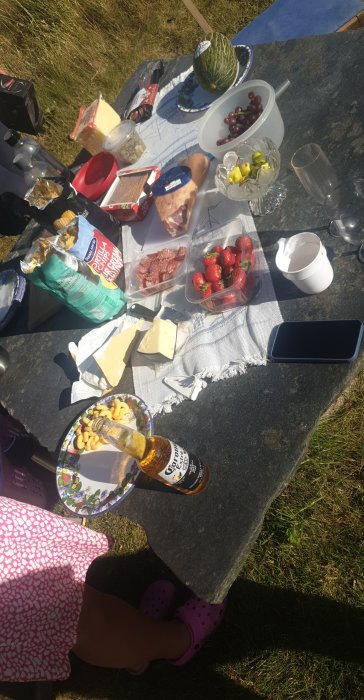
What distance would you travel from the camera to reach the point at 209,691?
224 centimetres

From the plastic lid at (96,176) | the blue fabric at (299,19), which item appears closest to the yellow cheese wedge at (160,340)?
the plastic lid at (96,176)

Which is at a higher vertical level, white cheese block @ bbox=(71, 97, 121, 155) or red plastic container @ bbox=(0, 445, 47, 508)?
white cheese block @ bbox=(71, 97, 121, 155)

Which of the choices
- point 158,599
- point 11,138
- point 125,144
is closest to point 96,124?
point 125,144

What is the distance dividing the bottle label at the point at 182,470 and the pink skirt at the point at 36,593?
61cm

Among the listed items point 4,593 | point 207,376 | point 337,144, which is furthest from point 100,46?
point 4,593

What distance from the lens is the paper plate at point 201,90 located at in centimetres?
246

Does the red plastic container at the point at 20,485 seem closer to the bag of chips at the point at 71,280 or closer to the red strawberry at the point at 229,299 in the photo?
the bag of chips at the point at 71,280

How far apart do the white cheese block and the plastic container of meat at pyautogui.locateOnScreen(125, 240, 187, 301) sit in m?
1.10

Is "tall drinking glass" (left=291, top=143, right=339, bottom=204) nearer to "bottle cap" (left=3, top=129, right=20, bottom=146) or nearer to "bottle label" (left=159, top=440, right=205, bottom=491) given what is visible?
"bottle label" (left=159, top=440, right=205, bottom=491)

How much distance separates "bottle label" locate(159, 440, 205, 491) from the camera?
146 cm

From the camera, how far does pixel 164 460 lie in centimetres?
146

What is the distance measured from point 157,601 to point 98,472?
1.06 m

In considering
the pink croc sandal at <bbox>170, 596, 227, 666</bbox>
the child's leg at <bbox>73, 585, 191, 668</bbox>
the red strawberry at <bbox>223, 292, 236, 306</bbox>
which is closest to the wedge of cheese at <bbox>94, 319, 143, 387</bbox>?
the red strawberry at <bbox>223, 292, 236, 306</bbox>

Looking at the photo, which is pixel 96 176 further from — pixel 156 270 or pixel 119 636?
pixel 119 636
